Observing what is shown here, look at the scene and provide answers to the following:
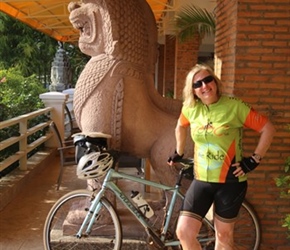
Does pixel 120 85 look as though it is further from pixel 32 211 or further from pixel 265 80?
pixel 32 211

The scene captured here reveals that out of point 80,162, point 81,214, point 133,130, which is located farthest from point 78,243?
point 133,130

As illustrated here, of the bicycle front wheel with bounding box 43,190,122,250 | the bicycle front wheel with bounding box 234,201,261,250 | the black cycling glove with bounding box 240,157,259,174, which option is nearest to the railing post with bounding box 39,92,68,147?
the bicycle front wheel with bounding box 43,190,122,250

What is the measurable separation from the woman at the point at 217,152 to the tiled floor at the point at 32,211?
Answer: 1.43 metres

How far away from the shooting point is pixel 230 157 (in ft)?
10.1

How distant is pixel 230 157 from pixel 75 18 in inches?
88.2

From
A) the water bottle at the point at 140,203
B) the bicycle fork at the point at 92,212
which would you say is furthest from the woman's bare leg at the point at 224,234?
the bicycle fork at the point at 92,212

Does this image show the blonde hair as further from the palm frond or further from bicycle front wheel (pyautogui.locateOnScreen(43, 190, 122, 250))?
the palm frond

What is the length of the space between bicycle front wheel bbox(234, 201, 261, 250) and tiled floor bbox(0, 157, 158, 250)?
101 cm

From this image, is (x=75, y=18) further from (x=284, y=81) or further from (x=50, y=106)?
(x=50, y=106)

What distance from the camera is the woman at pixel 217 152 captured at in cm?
305

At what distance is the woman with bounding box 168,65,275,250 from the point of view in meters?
3.05

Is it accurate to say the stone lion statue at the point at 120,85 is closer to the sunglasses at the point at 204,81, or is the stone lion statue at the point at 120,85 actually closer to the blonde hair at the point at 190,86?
the blonde hair at the point at 190,86

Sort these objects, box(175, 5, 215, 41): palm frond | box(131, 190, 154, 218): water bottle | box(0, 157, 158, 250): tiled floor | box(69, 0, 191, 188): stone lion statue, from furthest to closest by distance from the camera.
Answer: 1. box(175, 5, 215, 41): palm frond
2. box(0, 157, 158, 250): tiled floor
3. box(69, 0, 191, 188): stone lion statue
4. box(131, 190, 154, 218): water bottle

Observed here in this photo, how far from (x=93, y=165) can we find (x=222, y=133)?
116 cm
